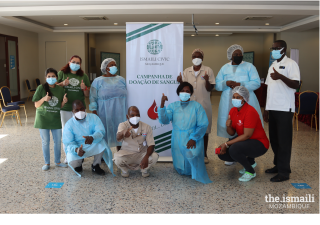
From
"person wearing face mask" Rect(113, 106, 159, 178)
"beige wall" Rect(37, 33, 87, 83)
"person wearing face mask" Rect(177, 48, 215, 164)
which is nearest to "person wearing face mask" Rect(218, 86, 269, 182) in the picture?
"person wearing face mask" Rect(177, 48, 215, 164)

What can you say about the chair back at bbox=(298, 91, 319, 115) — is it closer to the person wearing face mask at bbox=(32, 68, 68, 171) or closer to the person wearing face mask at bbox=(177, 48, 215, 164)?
the person wearing face mask at bbox=(177, 48, 215, 164)

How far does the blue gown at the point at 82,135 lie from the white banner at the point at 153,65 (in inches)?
28.6

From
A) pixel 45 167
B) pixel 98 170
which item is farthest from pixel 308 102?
pixel 45 167

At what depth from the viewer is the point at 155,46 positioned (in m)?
4.06

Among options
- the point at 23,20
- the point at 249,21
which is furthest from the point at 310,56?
the point at 23,20

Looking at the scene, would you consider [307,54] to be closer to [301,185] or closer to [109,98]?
[301,185]

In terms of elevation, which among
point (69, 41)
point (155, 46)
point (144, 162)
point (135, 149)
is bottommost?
point (144, 162)

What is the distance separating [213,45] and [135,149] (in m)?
13.6

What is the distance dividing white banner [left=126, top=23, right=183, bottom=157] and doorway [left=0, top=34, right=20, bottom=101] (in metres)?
8.83

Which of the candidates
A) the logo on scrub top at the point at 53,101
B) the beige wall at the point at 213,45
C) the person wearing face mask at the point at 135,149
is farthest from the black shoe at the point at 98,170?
the beige wall at the point at 213,45

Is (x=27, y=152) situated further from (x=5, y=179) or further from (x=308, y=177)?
(x=308, y=177)

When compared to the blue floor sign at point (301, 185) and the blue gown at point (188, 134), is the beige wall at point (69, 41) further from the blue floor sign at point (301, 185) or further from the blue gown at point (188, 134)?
the blue floor sign at point (301, 185)

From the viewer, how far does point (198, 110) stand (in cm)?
363

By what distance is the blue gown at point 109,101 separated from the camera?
4.01 m
